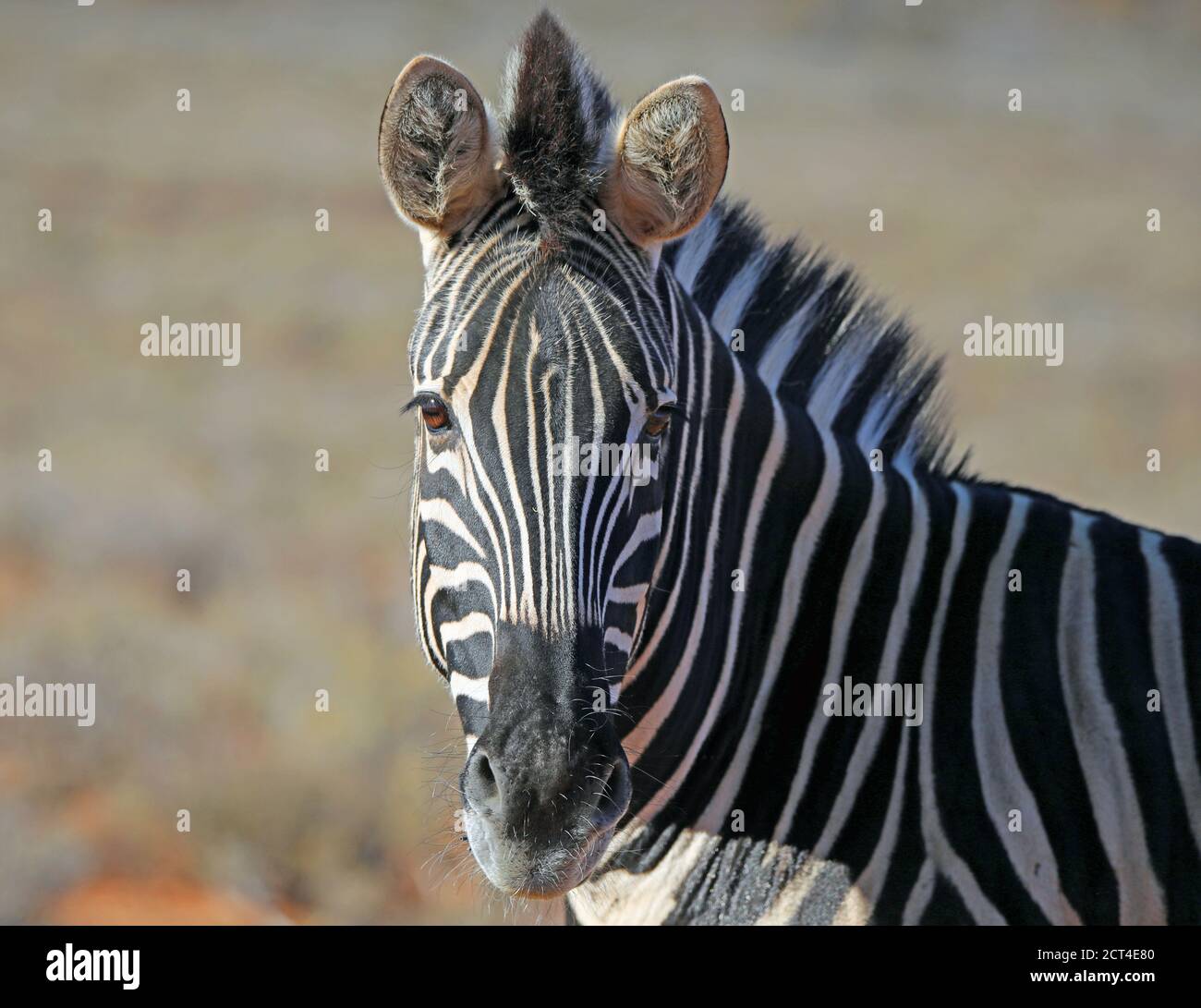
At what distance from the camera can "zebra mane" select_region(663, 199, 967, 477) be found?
438cm

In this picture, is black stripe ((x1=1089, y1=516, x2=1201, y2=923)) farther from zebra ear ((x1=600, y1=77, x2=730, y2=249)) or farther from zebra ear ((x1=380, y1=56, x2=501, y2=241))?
zebra ear ((x1=380, y1=56, x2=501, y2=241))

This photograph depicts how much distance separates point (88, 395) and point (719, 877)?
1892 centimetres

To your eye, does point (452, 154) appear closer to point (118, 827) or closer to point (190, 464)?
point (118, 827)

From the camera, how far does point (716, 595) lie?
3912 millimetres

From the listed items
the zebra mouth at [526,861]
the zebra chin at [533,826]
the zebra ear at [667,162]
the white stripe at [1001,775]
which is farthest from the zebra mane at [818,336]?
the zebra mouth at [526,861]

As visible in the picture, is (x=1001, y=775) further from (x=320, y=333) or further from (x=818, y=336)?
(x=320, y=333)

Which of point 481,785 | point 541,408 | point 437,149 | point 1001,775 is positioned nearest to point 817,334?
point 541,408

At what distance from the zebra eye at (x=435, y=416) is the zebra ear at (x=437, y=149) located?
25.1 inches

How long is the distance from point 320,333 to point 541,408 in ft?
70.0

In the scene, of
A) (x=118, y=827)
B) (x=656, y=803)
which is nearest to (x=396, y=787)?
(x=118, y=827)

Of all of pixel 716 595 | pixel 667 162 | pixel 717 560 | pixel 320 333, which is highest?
pixel 320 333

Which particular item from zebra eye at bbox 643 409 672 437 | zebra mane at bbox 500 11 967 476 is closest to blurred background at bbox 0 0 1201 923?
zebra mane at bbox 500 11 967 476

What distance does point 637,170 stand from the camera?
3.75m

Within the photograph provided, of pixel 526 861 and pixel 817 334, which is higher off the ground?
pixel 817 334
